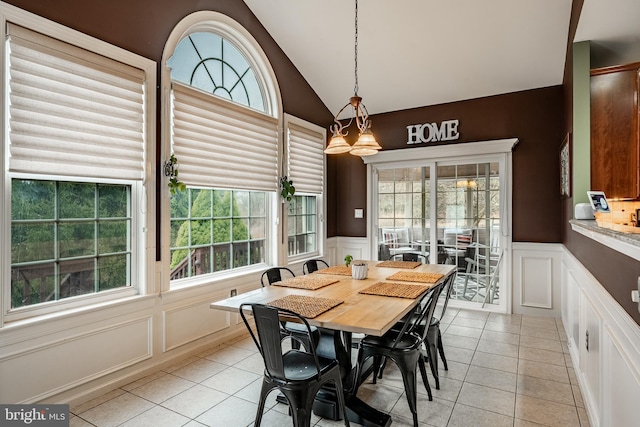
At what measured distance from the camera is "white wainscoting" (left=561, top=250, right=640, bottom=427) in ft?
4.65

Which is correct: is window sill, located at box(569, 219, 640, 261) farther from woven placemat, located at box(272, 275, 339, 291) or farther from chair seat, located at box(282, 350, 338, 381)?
woven placemat, located at box(272, 275, 339, 291)

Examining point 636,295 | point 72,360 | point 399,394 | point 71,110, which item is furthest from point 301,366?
point 71,110

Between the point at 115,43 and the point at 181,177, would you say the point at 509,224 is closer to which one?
the point at 181,177

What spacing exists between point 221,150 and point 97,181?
4.06ft

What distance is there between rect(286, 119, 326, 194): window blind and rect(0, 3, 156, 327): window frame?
6.55ft

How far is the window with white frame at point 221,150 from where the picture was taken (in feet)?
11.1

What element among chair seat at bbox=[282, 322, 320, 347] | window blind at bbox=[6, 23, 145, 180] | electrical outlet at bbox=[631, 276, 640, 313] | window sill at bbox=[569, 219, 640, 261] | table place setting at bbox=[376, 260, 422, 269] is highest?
window blind at bbox=[6, 23, 145, 180]

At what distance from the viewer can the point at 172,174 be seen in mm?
3160

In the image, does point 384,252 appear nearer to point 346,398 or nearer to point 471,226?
point 471,226

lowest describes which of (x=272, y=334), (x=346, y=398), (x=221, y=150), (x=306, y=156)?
(x=346, y=398)

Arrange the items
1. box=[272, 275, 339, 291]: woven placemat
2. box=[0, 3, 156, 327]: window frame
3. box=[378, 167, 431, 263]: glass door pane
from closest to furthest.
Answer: box=[0, 3, 156, 327]: window frame → box=[272, 275, 339, 291]: woven placemat → box=[378, 167, 431, 263]: glass door pane

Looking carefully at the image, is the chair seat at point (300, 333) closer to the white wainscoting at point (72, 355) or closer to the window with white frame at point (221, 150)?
the white wainscoting at point (72, 355)

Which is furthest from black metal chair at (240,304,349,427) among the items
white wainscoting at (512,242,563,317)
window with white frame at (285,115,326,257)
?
white wainscoting at (512,242,563,317)

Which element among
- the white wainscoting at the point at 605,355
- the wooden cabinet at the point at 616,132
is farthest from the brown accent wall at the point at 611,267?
the wooden cabinet at the point at 616,132
